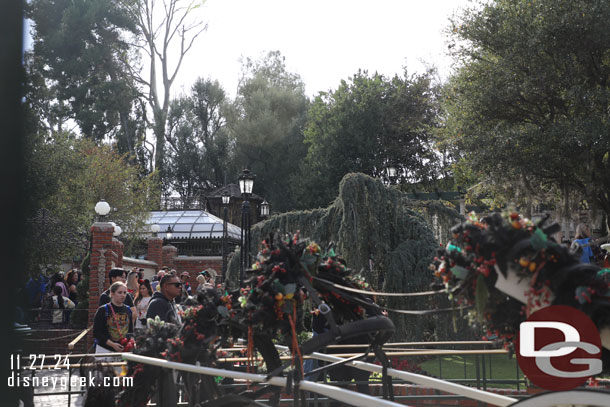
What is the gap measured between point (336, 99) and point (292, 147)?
8166 mm

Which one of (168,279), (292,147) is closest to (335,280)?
(168,279)

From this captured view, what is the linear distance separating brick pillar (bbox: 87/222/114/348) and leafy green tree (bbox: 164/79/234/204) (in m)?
33.2

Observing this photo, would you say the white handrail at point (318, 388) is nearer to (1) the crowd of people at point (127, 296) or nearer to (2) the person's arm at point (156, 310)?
(1) the crowd of people at point (127, 296)

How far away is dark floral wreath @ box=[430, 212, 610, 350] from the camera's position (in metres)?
3.03

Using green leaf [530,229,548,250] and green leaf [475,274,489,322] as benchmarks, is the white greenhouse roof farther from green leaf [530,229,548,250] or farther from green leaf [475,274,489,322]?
green leaf [530,229,548,250]

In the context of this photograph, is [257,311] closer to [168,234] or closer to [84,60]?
[168,234]

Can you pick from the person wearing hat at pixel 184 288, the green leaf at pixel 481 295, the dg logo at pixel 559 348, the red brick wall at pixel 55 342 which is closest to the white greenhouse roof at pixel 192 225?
the person wearing hat at pixel 184 288

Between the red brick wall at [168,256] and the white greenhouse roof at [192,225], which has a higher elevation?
the white greenhouse roof at [192,225]

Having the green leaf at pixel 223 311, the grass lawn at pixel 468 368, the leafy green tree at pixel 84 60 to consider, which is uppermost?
the leafy green tree at pixel 84 60

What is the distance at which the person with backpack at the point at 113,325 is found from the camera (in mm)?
6684

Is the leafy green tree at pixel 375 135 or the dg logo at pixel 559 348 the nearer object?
the dg logo at pixel 559 348

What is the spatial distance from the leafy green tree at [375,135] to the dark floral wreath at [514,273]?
97.8ft

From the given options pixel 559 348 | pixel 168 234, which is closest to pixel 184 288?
pixel 559 348

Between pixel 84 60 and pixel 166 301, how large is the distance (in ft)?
124
